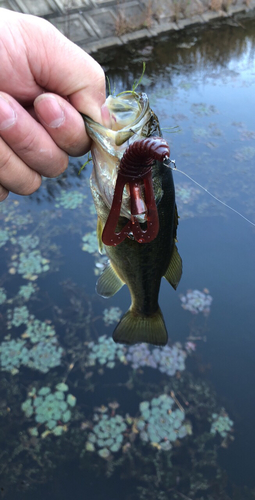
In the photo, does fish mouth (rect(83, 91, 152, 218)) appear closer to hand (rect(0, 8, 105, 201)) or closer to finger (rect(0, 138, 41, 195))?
hand (rect(0, 8, 105, 201))

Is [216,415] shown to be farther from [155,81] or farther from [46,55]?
[155,81]

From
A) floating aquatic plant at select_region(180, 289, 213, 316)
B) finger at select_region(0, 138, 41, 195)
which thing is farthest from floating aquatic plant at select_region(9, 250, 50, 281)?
finger at select_region(0, 138, 41, 195)

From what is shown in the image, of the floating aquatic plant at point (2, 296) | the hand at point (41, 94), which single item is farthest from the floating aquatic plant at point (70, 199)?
the hand at point (41, 94)

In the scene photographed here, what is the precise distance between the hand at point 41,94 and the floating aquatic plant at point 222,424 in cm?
207

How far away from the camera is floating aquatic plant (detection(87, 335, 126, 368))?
2869 millimetres

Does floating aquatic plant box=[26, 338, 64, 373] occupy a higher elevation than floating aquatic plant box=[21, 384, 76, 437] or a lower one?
higher

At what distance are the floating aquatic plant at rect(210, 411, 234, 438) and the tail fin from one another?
1.07 meters

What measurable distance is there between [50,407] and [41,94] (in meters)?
2.08

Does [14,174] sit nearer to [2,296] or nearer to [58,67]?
[58,67]

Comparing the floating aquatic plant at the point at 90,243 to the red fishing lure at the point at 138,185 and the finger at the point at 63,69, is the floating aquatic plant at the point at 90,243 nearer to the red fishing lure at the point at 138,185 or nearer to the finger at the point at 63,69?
the finger at the point at 63,69

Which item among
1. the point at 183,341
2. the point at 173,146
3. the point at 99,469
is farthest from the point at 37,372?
the point at 173,146

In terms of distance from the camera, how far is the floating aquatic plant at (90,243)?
3568 millimetres

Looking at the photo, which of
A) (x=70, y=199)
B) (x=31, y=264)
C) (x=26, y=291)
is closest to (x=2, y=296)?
(x=26, y=291)

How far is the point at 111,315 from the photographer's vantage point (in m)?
3.12
